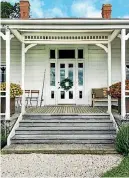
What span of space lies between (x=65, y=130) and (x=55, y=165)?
2700mm

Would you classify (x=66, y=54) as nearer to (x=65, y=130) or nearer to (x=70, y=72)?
(x=70, y=72)

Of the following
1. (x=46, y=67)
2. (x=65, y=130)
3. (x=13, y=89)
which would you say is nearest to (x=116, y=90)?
(x=65, y=130)

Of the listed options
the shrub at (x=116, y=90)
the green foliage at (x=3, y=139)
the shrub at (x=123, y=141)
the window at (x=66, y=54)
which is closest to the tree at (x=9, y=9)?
the window at (x=66, y=54)

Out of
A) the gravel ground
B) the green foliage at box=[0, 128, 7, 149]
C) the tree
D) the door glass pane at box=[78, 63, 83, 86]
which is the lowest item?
the gravel ground

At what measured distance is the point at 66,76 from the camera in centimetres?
1413

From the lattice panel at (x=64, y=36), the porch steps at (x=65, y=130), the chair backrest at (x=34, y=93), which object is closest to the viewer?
the porch steps at (x=65, y=130)

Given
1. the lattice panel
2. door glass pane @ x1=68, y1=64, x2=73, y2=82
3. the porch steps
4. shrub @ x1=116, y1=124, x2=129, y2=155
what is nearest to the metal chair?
door glass pane @ x1=68, y1=64, x2=73, y2=82

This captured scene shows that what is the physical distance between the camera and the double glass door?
14117 millimetres

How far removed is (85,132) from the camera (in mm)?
9711

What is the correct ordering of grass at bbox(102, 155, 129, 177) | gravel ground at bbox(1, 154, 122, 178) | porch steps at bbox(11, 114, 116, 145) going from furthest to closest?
porch steps at bbox(11, 114, 116, 145) < gravel ground at bbox(1, 154, 122, 178) < grass at bbox(102, 155, 129, 177)

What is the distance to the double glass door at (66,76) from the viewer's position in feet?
46.3

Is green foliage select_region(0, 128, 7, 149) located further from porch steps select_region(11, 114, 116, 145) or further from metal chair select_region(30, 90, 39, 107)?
metal chair select_region(30, 90, 39, 107)

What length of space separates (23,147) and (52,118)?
1.88 m

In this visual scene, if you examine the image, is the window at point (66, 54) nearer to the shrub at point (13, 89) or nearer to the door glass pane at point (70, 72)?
the door glass pane at point (70, 72)
